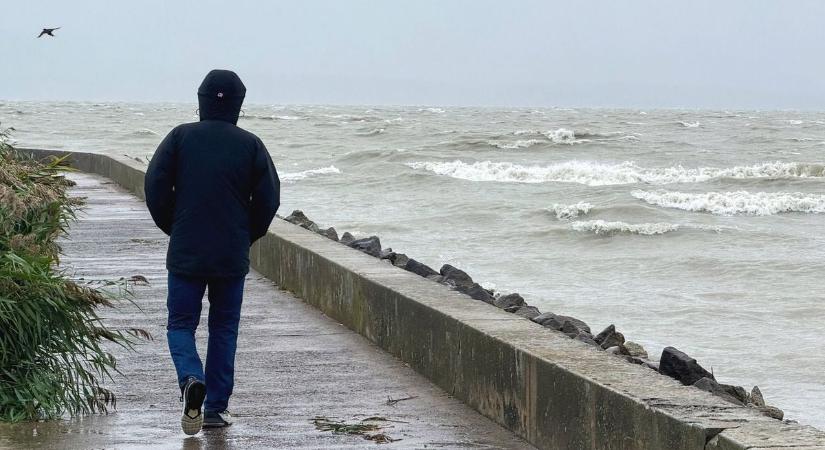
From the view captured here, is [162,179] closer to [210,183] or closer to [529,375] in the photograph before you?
[210,183]

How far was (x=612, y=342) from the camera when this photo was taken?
31.3 ft

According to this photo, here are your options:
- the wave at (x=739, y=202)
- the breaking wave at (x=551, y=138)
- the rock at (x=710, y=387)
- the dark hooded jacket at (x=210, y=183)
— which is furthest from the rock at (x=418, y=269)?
the breaking wave at (x=551, y=138)

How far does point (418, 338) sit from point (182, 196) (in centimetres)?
216

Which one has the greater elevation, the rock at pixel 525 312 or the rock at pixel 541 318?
the rock at pixel 541 318

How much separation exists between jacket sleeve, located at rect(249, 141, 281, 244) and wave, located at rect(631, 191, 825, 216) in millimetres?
24580

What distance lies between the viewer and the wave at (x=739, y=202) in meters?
29.8

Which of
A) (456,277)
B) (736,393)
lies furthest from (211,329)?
(456,277)

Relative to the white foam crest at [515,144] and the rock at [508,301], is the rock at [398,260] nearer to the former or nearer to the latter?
the rock at [508,301]

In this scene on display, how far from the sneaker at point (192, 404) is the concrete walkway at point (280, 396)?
0.08 m

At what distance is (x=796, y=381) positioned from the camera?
11.0m

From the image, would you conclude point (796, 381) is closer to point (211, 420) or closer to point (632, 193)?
point (211, 420)

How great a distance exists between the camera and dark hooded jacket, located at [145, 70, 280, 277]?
5797 millimetres

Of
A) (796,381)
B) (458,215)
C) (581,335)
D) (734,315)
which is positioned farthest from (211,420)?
(458,215)

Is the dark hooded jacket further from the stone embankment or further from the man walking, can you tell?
the stone embankment
